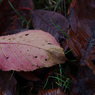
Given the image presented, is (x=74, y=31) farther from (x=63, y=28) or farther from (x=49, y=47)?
(x=49, y=47)

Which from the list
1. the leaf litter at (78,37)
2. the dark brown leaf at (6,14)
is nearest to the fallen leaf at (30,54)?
the leaf litter at (78,37)

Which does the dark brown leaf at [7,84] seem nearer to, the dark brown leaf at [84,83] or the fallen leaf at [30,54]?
the fallen leaf at [30,54]

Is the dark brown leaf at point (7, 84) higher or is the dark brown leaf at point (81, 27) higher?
the dark brown leaf at point (81, 27)

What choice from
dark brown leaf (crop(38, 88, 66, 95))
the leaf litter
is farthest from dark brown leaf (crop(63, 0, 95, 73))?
dark brown leaf (crop(38, 88, 66, 95))

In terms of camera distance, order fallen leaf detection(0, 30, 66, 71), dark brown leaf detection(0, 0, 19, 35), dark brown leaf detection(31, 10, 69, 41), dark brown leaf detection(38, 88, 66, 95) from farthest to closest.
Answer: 1. dark brown leaf detection(0, 0, 19, 35)
2. dark brown leaf detection(31, 10, 69, 41)
3. dark brown leaf detection(38, 88, 66, 95)
4. fallen leaf detection(0, 30, 66, 71)

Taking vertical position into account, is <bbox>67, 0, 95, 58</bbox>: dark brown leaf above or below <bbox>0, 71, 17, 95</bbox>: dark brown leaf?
above

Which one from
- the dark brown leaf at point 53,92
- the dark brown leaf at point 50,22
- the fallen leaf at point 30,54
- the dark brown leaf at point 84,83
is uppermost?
the dark brown leaf at point 50,22

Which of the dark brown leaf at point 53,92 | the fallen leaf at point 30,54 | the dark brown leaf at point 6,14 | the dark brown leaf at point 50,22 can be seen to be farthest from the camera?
the dark brown leaf at point 6,14

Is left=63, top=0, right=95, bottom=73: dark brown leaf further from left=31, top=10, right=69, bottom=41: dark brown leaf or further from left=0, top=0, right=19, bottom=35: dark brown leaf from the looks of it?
left=0, top=0, right=19, bottom=35: dark brown leaf
